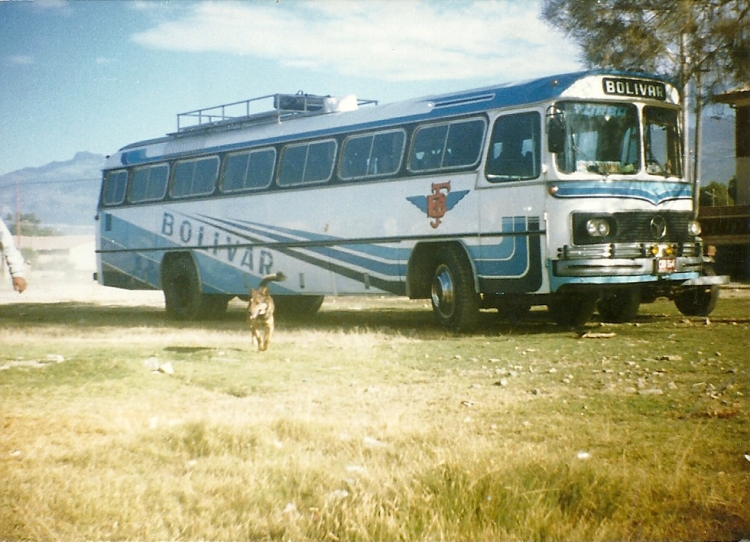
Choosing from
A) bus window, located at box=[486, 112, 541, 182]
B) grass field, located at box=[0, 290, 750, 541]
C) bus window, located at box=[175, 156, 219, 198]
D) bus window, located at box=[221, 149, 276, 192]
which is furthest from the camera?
bus window, located at box=[175, 156, 219, 198]

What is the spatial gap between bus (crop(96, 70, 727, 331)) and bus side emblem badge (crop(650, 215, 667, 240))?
0.8 inches

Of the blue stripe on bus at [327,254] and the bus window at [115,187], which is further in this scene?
the bus window at [115,187]

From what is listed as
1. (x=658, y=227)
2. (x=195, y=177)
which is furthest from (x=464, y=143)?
(x=195, y=177)

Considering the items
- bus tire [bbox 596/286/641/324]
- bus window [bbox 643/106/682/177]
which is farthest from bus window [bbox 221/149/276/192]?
bus window [bbox 643/106/682/177]

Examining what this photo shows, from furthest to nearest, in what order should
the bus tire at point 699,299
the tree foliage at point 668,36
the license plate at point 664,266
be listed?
the license plate at point 664,266 → the bus tire at point 699,299 → the tree foliage at point 668,36

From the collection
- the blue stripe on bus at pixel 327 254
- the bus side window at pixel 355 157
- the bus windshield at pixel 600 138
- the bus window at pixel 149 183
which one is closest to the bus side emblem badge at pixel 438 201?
the blue stripe on bus at pixel 327 254

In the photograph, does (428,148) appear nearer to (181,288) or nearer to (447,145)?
(447,145)

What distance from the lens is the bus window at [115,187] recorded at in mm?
14812

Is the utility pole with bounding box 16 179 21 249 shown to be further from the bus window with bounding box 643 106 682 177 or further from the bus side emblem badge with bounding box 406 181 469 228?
the bus window with bounding box 643 106 682 177

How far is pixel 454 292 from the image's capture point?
10.4m

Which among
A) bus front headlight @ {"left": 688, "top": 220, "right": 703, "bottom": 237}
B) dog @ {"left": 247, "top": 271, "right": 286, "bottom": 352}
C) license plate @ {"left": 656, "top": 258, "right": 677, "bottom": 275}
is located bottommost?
dog @ {"left": 247, "top": 271, "right": 286, "bottom": 352}

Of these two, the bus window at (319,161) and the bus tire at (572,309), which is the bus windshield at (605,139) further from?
the bus window at (319,161)

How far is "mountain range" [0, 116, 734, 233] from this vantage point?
7.12 meters

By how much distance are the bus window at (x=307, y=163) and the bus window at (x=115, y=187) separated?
3996 mm
